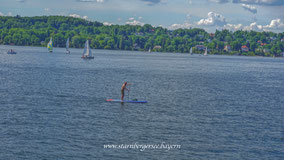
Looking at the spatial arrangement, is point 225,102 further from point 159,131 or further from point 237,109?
point 159,131

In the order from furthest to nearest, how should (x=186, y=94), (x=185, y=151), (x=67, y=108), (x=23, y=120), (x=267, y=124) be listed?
(x=186, y=94) → (x=67, y=108) → (x=267, y=124) → (x=23, y=120) → (x=185, y=151)

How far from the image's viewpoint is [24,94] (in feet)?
227

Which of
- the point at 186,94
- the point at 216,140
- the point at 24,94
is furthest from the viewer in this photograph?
the point at 186,94

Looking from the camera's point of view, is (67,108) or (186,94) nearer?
(67,108)

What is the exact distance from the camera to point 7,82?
284ft

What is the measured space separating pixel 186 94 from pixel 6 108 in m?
37.6

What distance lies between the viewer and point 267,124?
53.0 metres

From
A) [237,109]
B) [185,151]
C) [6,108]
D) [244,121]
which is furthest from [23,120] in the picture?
[237,109]

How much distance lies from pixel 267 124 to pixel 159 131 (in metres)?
16.2

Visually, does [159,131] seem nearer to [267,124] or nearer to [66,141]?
[66,141]

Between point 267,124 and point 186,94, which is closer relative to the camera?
point 267,124

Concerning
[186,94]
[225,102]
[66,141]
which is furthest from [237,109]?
[66,141]

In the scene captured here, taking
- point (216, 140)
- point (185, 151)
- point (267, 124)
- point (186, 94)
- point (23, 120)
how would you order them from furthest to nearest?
1. point (186, 94)
2. point (267, 124)
3. point (23, 120)
4. point (216, 140)
5. point (185, 151)

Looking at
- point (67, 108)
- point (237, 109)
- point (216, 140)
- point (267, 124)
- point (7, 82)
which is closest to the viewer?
point (216, 140)
